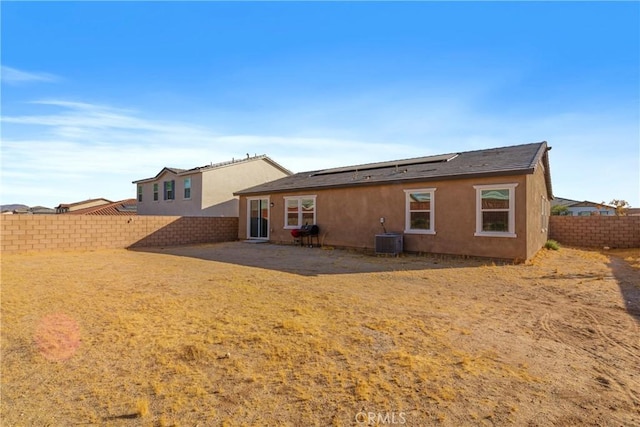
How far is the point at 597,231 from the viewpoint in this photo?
1639 centimetres

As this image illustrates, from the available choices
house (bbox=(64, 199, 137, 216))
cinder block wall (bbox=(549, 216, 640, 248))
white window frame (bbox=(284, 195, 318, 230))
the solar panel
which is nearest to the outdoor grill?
white window frame (bbox=(284, 195, 318, 230))

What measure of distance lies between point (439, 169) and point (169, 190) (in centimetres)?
2022

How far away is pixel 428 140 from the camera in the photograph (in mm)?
18406

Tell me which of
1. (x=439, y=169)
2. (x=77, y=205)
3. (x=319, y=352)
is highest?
(x=439, y=169)

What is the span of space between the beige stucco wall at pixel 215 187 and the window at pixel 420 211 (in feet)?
46.3

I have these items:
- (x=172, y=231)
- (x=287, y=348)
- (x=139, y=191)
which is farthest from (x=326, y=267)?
(x=139, y=191)

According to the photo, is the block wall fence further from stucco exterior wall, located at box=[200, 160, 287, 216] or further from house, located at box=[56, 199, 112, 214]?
house, located at box=[56, 199, 112, 214]

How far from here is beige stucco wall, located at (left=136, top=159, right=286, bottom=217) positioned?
22320 mm

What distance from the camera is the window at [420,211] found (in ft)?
40.9

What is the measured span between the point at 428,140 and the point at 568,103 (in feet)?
21.6

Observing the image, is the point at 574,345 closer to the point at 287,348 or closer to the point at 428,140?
the point at 287,348

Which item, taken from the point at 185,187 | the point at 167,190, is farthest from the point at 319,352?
the point at 167,190

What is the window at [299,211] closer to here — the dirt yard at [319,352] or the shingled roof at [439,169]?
the shingled roof at [439,169]

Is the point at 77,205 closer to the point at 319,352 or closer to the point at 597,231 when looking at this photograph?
the point at 319,352
